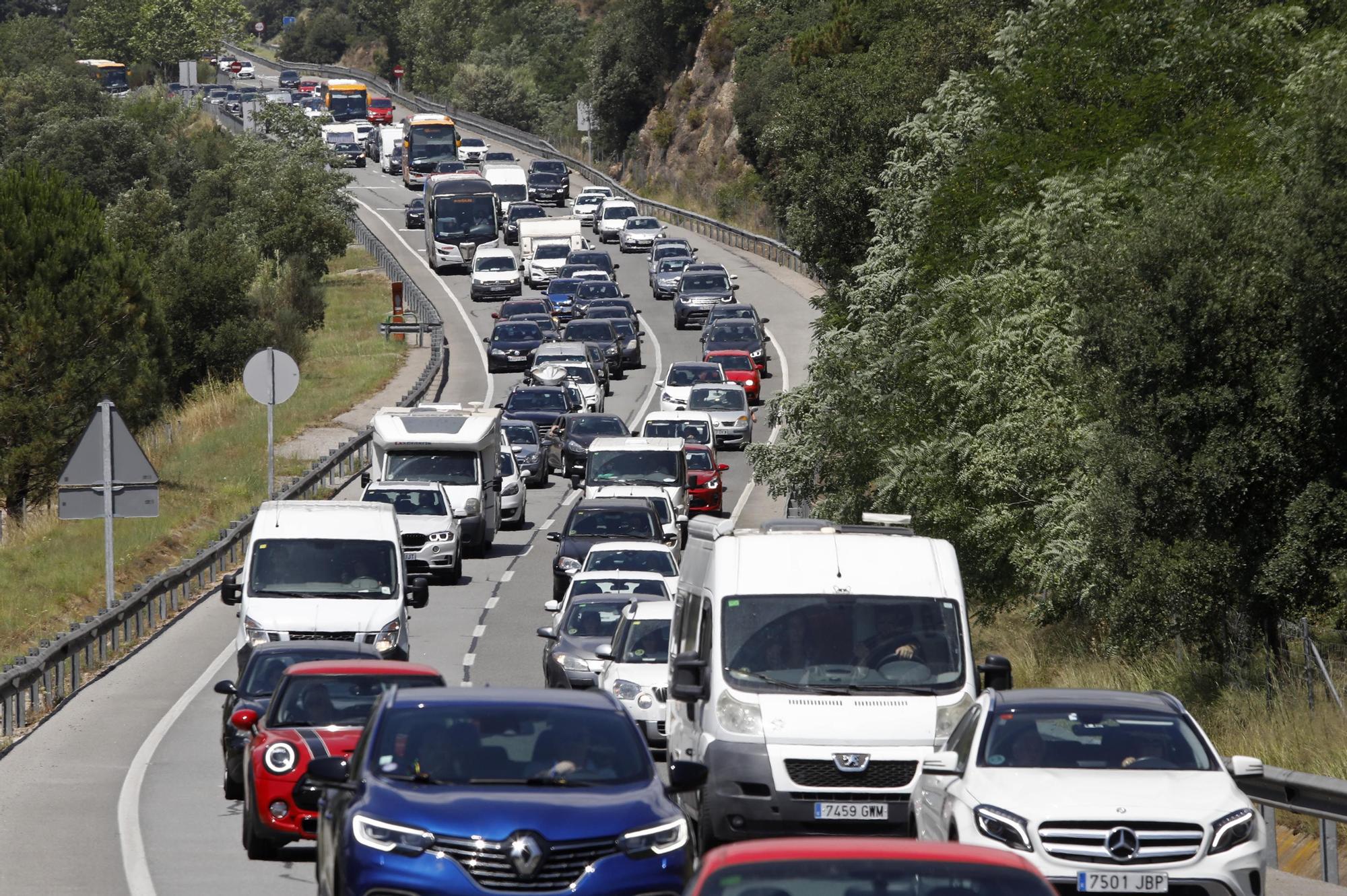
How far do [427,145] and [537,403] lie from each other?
192 ft

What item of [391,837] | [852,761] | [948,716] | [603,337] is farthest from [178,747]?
[603,337]

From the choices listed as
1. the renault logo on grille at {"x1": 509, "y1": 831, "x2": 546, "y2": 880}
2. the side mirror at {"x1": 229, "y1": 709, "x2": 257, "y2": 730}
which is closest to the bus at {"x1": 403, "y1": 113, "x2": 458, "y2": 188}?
the side mirror at {"x1": 229, "y1": 709, "x2": 257, "y2": 730}

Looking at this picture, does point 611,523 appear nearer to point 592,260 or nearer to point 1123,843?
point 1123,843

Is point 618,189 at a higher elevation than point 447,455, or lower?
lower

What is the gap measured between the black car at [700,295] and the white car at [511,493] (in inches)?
1064

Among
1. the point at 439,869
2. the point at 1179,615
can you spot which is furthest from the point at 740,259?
the point at 439,869

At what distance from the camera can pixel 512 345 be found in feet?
193

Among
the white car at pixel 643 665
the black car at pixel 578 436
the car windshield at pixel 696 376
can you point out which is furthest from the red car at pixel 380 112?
the white car at pixel 643 665

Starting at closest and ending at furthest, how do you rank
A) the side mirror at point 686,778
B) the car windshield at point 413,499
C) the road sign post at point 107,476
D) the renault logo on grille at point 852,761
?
the side mirror at point 686,778 < the renault logo on grille at point 852,761 < the road sign post at point 107,476 < the car windshield at point 413,499

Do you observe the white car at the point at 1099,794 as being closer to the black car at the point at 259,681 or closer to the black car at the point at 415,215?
the black car at the point at 259,681

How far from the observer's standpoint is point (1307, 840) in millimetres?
14445

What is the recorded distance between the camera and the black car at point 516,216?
273ft

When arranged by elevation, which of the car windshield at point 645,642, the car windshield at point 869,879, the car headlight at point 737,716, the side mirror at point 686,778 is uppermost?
the car windshield at point 869,879

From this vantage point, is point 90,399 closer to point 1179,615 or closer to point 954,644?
point 1179,615
